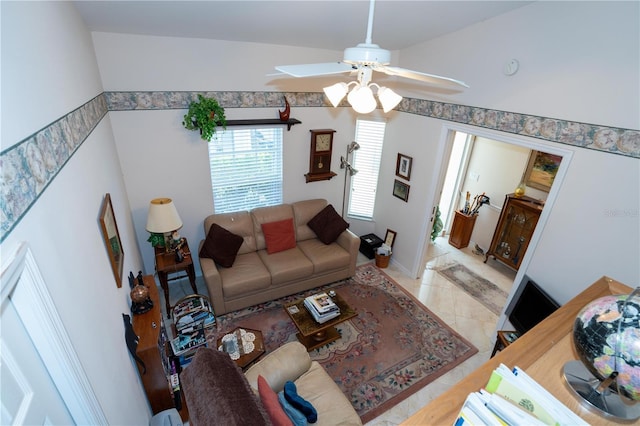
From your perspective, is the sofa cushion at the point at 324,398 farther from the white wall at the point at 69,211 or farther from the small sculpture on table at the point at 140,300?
the small sculpture on table at the point at 140,300

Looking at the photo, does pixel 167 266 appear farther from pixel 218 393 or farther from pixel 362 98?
pixel 362 98

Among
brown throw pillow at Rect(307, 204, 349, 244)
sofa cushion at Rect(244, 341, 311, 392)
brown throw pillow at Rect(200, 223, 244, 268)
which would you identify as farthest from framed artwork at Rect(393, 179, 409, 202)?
sofa cushion at Rect(244, 341, 311, 392)

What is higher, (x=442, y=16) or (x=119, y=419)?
(x=442, y=16)

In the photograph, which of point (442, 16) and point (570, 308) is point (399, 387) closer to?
point (570, 308)

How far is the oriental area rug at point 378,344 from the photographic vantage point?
9.31 ft

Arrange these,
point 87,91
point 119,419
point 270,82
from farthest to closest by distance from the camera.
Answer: point 270,82 < point 87,91 < point 119,419

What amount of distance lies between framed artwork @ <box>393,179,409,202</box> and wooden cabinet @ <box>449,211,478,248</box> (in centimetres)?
144

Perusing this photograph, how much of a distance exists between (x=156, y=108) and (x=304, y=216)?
228 centimetres

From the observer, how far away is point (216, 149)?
378cm

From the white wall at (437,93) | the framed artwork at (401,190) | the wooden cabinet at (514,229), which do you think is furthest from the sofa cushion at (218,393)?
the wooden cabinet at (514,229)

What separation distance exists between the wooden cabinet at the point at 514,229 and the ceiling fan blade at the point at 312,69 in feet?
12.8

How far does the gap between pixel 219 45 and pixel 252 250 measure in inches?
99.1

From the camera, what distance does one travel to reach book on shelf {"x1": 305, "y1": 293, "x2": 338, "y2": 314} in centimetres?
303

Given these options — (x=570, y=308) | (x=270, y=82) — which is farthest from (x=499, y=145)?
(x=570, y=308)
